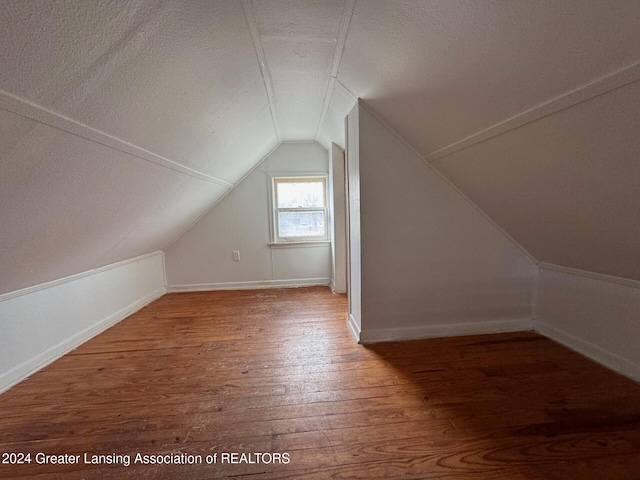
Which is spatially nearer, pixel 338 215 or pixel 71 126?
pixel 71 126

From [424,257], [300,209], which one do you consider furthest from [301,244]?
[424,257]

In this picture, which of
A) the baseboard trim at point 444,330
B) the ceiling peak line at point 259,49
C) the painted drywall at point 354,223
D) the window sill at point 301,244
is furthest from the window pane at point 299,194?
the baseboard trim at point 444,330

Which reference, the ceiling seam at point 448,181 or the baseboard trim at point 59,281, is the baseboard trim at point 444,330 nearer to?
the ceiling seam at point 448,181

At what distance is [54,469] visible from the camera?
1.09 m

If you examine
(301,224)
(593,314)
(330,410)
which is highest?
(301,224)

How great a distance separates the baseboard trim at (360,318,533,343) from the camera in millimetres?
2059

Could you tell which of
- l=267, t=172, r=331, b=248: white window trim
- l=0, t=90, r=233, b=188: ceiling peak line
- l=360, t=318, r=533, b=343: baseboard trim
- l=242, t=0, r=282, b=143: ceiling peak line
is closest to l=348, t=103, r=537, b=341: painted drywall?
l=360, t=318, r=533, b=343: baseboard trim

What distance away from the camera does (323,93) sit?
211 centimetres

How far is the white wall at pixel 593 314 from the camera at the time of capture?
62.4 inches

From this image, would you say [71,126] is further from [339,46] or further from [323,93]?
[323,93]

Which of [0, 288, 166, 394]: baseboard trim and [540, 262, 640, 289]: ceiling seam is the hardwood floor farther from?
[540, 262, 640, 289]: ceiling seam

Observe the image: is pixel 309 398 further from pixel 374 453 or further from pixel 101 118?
pixel 101 118

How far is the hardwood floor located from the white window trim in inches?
65.2

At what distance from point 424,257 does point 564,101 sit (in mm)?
1259
